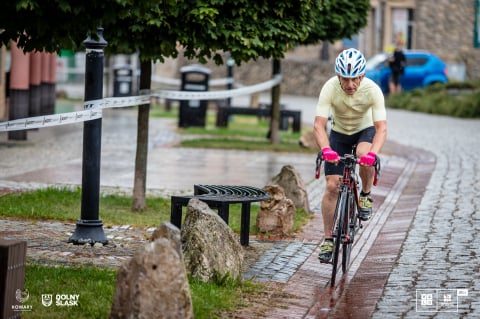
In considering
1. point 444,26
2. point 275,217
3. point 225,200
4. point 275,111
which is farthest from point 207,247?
point 444,26

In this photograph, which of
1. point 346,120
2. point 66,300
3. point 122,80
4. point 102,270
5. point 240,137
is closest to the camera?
point 66,300

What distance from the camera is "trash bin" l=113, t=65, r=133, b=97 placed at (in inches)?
1300

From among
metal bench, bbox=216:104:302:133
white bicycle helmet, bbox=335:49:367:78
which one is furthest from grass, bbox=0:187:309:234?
metal bench, bbox=216:104:302:133

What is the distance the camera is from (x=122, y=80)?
33.1 metres

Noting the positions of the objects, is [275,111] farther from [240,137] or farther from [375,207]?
[375,207]

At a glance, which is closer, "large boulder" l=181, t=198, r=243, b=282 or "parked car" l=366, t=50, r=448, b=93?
"large boulder" l=181, t=198, r=243, b=282

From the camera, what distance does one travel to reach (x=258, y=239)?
437 inches

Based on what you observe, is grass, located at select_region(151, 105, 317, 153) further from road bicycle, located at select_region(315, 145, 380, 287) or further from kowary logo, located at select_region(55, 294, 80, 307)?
kowary logo, located at select_region(55, 294, 80, 307)

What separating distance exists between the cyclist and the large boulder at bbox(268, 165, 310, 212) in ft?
8.63

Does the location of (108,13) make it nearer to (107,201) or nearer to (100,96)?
(100,96)

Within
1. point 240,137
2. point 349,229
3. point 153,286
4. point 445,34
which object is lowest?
point 153,286

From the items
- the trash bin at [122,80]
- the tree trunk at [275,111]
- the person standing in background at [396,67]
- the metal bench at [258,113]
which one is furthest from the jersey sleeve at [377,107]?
the person standing in background at [396,67]

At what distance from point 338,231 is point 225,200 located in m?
1.27

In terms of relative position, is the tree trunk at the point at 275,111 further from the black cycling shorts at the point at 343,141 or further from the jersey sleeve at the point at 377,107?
the jersey sleeve at the point at 377,107
